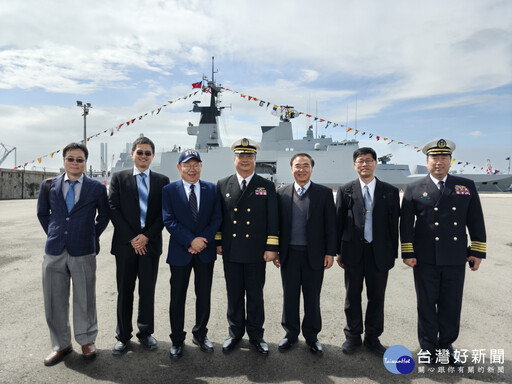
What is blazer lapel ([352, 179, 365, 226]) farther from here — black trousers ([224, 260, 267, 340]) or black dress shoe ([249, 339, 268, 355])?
black dress shoe ([249, 339, 268, 355])

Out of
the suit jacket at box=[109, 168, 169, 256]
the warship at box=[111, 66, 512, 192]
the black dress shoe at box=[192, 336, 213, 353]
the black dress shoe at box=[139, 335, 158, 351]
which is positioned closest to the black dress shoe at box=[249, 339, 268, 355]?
the black dress shoe at box=[192, 336, 213, 353]

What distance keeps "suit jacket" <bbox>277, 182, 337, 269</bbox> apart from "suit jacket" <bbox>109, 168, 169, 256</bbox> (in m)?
1.27

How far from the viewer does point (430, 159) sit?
303 centimetres

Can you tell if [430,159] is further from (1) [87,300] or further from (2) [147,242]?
(1) [87,300]

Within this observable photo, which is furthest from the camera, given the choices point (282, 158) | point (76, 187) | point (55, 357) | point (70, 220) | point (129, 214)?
point (282, 158)

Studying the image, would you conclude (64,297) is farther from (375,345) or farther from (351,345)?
(375,345)

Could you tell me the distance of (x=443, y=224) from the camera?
2891 mm

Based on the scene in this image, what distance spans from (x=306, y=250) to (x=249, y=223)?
0.63 metres

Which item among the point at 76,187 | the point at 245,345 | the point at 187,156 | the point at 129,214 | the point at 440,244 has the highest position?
the point at 187,156

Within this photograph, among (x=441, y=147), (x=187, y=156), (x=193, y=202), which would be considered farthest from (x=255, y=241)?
(x=441, y=147)

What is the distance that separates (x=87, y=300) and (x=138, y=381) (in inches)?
36.1

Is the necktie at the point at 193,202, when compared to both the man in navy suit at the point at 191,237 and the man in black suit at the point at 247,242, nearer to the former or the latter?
the man in navy suit at the point at 191,237

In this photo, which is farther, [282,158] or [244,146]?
[282,158]

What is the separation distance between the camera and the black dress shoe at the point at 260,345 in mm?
2879
